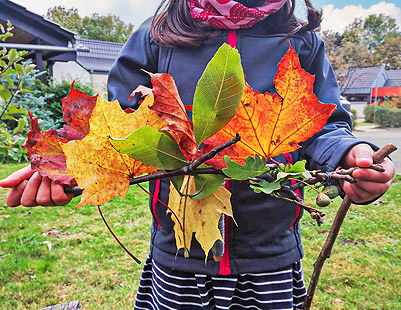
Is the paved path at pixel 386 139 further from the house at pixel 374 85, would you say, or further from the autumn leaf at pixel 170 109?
the house at pixel 374 85

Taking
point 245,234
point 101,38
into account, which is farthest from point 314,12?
point 101,38

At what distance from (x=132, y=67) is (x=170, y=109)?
73 cm

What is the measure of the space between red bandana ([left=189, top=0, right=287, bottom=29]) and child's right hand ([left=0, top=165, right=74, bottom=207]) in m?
0.61

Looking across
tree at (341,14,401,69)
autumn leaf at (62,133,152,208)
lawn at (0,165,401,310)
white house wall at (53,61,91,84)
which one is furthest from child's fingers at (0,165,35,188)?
tree at (341,14,401,69)

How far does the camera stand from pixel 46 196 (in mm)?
379

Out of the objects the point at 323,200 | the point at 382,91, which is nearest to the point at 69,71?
the point at 323,200

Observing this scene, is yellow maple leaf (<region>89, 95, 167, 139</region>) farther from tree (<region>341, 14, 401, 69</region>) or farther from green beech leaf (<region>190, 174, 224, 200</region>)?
tree (<region>341, 14, 401, 69</region>)

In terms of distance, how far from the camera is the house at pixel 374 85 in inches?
910

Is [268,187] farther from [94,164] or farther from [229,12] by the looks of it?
[229,12]

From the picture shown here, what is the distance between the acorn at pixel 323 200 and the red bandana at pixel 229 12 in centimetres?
64

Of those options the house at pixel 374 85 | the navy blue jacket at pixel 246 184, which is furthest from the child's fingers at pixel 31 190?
the house at pixel 374 85

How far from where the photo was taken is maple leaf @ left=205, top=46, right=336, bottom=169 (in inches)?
12.0

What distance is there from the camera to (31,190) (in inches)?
15.7

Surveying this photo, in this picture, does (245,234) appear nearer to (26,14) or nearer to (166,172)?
(166,172)
